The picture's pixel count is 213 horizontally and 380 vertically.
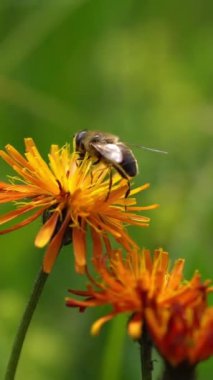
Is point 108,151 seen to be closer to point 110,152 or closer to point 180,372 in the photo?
point 110,152

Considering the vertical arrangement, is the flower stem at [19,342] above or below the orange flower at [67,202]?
below

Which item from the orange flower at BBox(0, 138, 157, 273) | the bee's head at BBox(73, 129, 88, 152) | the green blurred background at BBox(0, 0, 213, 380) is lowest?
the green blurred background at BBox(0, 0, 213, 380)

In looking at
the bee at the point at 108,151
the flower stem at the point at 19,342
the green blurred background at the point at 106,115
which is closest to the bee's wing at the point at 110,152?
the bee at the point at 108,151

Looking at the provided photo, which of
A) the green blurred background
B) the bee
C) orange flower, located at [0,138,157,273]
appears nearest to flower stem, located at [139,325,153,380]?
orange flower, located at [0,138,157,273]

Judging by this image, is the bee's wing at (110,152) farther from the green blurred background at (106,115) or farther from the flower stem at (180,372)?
the green blurred background at (106,115)

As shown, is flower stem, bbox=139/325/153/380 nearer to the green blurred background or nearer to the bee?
the bee

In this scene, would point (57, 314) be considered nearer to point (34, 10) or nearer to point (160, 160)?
point (160, 160)
